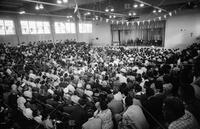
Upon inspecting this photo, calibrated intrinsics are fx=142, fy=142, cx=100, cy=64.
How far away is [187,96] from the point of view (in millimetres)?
2549

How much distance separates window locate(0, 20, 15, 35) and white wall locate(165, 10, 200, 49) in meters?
18.2

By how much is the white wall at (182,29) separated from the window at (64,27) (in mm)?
13515

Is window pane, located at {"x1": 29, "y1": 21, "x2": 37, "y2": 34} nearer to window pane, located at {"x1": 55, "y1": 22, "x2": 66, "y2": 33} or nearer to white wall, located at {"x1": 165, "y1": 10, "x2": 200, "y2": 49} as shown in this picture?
window pane, located at {"x1": 55, "y1": 22, "x2": 66, "y2": 33}

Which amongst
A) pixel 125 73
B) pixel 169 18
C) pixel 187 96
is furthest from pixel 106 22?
pixel 187 96

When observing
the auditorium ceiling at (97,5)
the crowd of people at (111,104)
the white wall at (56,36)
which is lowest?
the crowd of people at (111,104)

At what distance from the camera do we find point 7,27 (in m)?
15.3

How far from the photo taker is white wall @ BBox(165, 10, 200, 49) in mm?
15867

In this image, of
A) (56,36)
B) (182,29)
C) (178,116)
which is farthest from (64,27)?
(178,116)

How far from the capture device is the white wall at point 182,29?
15.9 meters

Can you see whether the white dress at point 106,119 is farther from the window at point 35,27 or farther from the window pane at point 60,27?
the window pane at point 60,27

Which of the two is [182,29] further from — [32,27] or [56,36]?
[32,27]

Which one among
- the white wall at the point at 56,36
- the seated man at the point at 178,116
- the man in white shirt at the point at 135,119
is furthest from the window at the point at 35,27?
the seated man at the point at 178,116

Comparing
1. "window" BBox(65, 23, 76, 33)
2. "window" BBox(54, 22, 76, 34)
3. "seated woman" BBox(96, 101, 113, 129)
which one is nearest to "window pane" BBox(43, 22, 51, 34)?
"window" BBox(54, 22, 76, 34)

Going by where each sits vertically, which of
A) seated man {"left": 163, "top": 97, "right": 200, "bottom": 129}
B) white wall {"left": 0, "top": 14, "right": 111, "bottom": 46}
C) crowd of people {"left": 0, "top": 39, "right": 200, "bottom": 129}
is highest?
Result: white wall {"left": 0, "top": 14, "right": 111, "bottom": 46}
